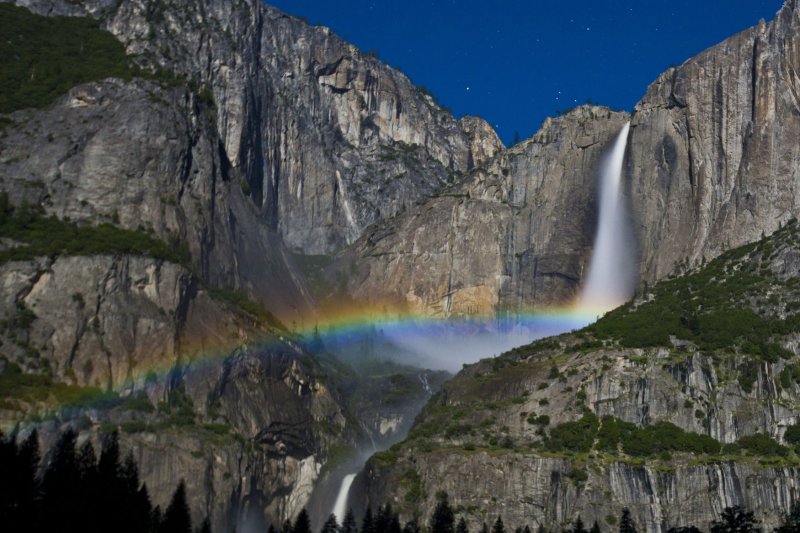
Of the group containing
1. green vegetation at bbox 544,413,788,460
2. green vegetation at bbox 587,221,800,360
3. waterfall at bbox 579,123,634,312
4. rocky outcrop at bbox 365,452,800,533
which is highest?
waterfall at bbox 579,123,634,312

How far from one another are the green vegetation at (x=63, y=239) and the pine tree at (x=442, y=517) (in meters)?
49.0

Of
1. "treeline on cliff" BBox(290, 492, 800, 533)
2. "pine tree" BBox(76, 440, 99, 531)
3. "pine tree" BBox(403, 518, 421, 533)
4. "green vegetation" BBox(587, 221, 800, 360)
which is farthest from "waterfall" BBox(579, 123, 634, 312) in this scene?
"pine tree" BBox(76, 440, 99, 531)

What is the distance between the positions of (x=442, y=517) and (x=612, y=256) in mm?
87718

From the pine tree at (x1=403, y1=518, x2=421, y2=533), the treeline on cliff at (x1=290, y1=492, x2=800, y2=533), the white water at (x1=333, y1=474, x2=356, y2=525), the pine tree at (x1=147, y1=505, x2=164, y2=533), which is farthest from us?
the white water at (x1=333, y1=474, x2=356, y2=525)

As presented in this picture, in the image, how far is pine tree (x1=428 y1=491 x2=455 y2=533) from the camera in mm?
112900

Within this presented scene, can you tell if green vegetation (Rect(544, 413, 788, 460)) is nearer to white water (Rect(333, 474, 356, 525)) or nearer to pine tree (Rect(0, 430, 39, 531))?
white water (Rect(333, 474, 356, 525))

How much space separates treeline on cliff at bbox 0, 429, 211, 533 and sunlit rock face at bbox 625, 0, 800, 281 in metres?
99.3

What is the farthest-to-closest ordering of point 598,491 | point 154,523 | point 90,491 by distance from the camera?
point 598,491, point 154,523, point 90,491

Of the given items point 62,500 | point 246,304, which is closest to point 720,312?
point 246,304

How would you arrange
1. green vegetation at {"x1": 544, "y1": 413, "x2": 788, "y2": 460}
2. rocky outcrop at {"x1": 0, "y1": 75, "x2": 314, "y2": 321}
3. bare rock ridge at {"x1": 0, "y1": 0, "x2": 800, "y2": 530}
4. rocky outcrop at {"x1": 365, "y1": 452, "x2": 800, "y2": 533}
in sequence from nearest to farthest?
rocky outcrop at {"x1": 365, "y1": 452, "x2": 800, "y2": 533}, green vegetation at {"x1": 544, "y1": 413, "x2": 788, "y2": 460}, bare rock ridge at {"x1": 0, "y1": 0, "x2": 800, "y2": 530}, rocky outcrop at {"x1": 0, "y1": 75, "x2": 314, "y2": 321}

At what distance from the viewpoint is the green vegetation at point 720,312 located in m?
144

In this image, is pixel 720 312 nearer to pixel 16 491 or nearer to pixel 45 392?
pixel 45 392

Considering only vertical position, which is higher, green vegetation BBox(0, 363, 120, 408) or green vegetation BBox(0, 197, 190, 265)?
green vegetation BBox(0, 197, 190, 265)

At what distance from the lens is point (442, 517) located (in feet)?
381
